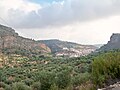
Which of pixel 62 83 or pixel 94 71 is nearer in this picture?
pixel 94 71

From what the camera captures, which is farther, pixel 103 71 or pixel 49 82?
pixel 49 82

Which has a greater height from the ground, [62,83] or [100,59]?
[100,59]

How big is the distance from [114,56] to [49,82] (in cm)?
2209

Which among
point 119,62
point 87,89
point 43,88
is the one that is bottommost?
point 43,88

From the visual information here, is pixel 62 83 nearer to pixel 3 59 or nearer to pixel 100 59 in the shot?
pixel 100 59

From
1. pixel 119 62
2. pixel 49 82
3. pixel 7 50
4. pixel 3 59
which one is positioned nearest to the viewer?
pixel 119 62

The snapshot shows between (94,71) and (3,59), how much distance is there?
129 m

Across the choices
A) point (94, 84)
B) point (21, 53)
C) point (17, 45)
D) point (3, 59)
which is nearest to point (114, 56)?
point (94, 84)

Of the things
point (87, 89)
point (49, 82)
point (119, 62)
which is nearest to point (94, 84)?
point (87, 89)

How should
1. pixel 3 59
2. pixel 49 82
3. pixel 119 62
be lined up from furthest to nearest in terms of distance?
1. pixel 3 59
2. pixel 49 82
3. pixel 119 62

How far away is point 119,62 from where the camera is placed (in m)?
15.7

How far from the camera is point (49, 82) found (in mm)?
37844

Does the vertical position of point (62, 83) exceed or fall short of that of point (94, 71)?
it falls short

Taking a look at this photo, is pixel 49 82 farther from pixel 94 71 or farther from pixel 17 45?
pixel 17 45
